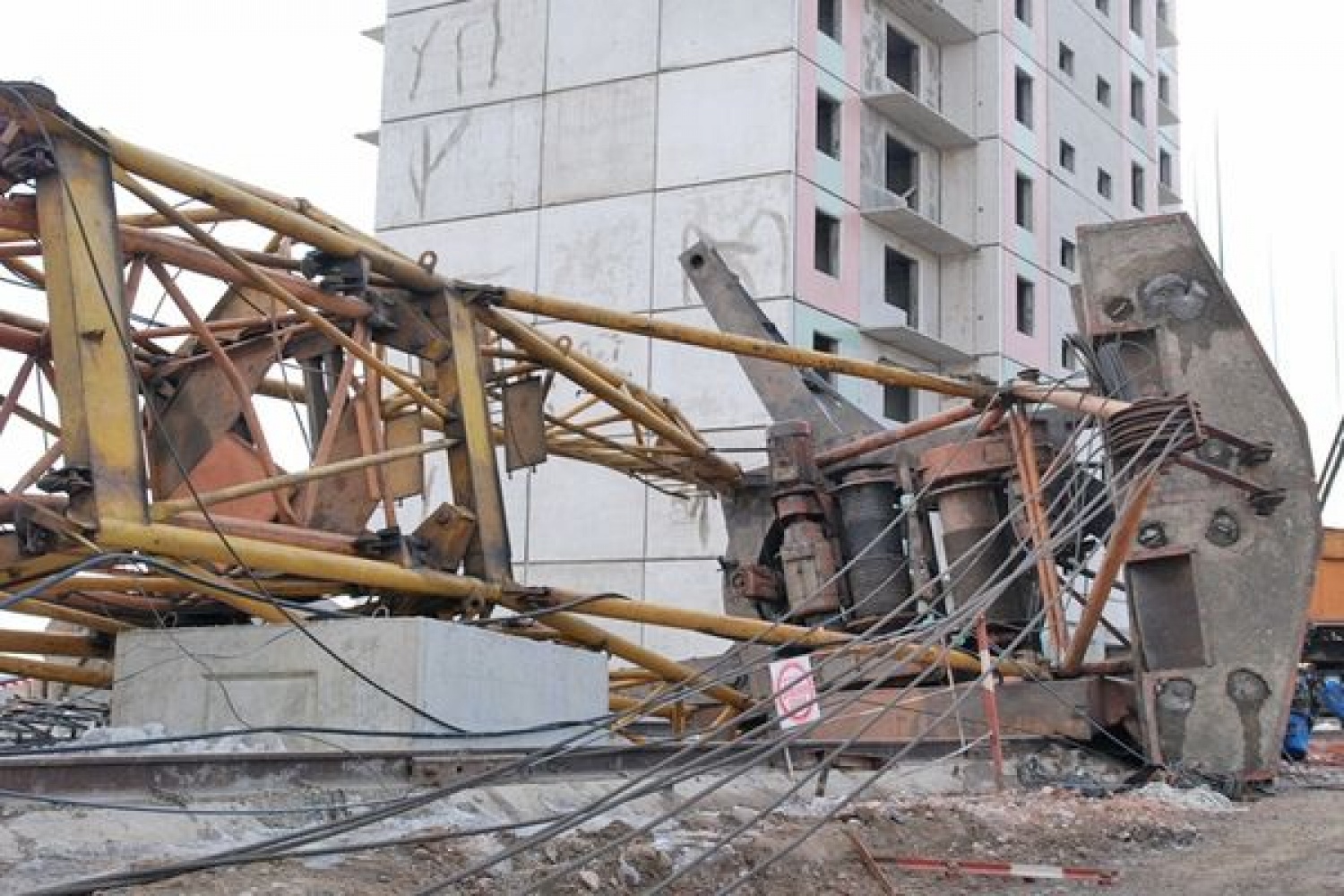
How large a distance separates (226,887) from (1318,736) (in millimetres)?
21480

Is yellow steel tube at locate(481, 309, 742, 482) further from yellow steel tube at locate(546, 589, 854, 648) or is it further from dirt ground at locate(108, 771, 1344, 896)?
dirt ground at locate(108, 771, 1344, 896)

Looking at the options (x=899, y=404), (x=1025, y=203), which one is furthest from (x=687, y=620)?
(x=1025, y=203)

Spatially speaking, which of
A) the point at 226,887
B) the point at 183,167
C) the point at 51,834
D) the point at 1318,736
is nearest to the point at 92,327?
the point at 183,167

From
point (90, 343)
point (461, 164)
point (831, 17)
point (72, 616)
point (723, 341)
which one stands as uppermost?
point (831, 17)

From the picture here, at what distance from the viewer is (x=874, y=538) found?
14344mm

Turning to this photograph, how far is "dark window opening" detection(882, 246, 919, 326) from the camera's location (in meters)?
39.4

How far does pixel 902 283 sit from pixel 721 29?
8272 millimetres

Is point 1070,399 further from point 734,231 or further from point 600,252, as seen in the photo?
point 600,252

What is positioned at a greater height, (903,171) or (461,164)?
(903,171)

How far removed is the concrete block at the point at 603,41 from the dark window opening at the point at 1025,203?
11.0 metres

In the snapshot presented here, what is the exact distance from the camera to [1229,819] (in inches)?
407

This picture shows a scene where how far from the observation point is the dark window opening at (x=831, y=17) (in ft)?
122

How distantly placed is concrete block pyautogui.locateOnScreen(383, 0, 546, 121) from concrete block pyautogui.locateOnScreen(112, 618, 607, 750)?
29.8 meters

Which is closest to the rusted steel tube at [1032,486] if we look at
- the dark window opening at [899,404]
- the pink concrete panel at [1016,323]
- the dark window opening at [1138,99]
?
the dark window opening at [899,404]
